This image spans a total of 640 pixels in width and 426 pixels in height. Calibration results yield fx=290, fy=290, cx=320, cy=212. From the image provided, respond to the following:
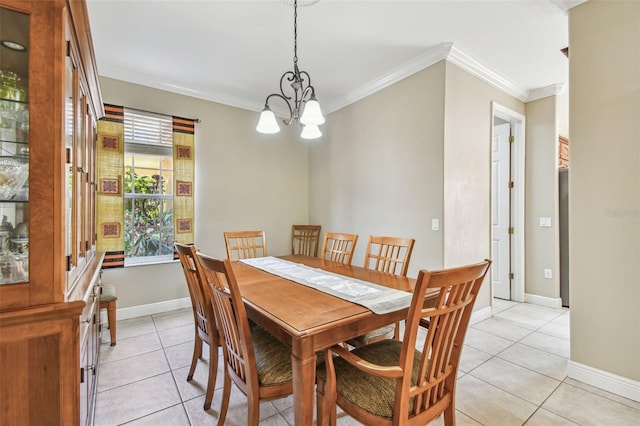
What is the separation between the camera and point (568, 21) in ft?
7.39

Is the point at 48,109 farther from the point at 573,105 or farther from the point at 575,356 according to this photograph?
the point at 575,356

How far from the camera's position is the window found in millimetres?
3301

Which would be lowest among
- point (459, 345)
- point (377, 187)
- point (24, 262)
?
point (459, 345)

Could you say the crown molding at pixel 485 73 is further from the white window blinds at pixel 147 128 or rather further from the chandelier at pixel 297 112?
the white window blinds at pixel 147 128

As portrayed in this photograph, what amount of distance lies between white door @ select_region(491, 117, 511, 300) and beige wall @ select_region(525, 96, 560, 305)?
218 millimetres

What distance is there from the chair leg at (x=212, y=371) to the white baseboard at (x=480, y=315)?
2.64m

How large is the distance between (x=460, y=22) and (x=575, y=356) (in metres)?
2.77

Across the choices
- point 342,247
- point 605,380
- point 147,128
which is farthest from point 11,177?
point 605,380

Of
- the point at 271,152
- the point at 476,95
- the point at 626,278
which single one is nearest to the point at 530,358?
the point at 626,278

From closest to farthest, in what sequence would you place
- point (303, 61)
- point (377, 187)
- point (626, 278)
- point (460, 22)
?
point (626, 278)
point (460, 22)
point (303, 61)
point (377, 187)

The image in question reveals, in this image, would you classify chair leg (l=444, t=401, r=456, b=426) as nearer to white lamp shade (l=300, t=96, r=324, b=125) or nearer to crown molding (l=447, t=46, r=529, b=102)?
white lamp shade (l=300, t=96, r=324, b=125)

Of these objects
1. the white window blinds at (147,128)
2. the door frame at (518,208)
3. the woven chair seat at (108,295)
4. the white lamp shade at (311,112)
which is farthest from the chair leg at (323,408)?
the door frame at (518,208)

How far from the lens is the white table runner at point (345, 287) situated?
1.47 meters

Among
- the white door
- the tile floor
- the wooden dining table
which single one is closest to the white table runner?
the wooden dining table
